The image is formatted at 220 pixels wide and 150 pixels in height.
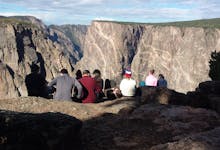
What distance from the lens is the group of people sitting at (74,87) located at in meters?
19.8

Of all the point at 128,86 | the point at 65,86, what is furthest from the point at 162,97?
the point at 65,86

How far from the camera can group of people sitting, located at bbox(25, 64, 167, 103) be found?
65.0 feet

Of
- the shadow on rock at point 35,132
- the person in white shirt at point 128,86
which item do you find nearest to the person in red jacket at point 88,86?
the person in white shirt at point 128,86

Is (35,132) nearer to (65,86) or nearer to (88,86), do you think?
(65,86)

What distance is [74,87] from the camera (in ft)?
66.6

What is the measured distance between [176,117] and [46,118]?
198 inches

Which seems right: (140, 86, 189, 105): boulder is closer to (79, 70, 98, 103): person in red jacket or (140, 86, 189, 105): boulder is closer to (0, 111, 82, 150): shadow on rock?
(79, 70, 98, 103): person in red jacket

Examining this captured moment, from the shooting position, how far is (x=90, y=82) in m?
20.8

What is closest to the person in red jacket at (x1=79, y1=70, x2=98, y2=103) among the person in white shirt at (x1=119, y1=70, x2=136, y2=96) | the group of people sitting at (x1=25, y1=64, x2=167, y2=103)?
the group of people sitting at (x1=25, y1=64, x2=167, y2=103)

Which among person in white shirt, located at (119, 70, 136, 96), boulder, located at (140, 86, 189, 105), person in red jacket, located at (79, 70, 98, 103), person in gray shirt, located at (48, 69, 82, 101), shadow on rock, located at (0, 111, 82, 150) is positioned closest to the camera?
shadow on rock, located at (0, 111, 82, 150)

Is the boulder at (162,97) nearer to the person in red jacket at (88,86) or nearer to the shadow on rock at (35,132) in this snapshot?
the person in red jacket at (88,86)

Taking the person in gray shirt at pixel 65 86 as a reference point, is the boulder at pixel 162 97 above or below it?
below

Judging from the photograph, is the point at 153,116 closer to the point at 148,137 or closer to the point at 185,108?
the point at 185,108

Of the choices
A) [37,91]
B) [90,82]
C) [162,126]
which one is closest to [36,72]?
[37,91]
